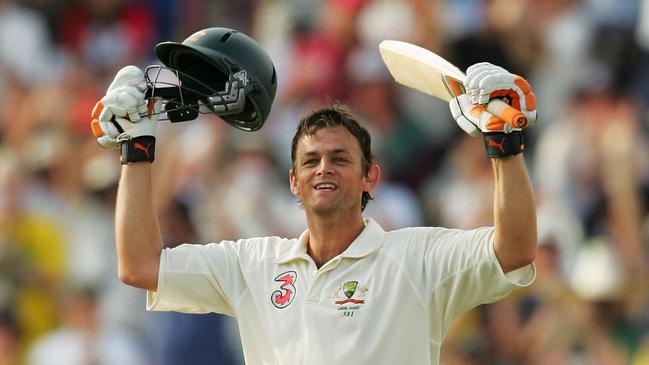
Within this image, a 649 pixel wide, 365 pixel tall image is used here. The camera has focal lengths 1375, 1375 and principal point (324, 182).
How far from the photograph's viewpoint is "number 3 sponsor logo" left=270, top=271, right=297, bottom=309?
466 centimetres

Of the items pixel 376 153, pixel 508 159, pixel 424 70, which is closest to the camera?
pixel 508 159

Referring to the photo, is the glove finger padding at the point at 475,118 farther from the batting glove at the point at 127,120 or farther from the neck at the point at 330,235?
the batting glove at the point at 127,120

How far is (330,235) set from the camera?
4.81 metres

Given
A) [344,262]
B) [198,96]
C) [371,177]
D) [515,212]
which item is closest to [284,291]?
[344,262]

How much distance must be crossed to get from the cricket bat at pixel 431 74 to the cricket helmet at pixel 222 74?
0.46 metres

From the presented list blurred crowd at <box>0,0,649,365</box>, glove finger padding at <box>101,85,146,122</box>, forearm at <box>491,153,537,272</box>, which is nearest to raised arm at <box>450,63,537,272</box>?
forearm at <box>491,153,537,272</box>

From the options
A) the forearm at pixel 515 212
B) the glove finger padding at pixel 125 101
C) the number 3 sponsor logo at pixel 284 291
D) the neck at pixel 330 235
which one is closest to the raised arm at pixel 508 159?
the forearm at pixel 515 212

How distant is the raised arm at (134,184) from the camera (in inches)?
186

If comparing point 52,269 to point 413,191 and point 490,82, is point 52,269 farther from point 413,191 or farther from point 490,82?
point 490,82

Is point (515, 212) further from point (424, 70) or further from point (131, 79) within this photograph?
point (131, 79)

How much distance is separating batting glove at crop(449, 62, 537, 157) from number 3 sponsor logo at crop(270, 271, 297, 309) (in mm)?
846

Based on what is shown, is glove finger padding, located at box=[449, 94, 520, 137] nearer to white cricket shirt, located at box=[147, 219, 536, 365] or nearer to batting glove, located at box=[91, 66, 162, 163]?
white cricket shirt, located at box=[147, 219, 536, 365]

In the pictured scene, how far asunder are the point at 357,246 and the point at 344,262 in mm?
74

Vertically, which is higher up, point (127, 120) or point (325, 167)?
point (127, 120)
